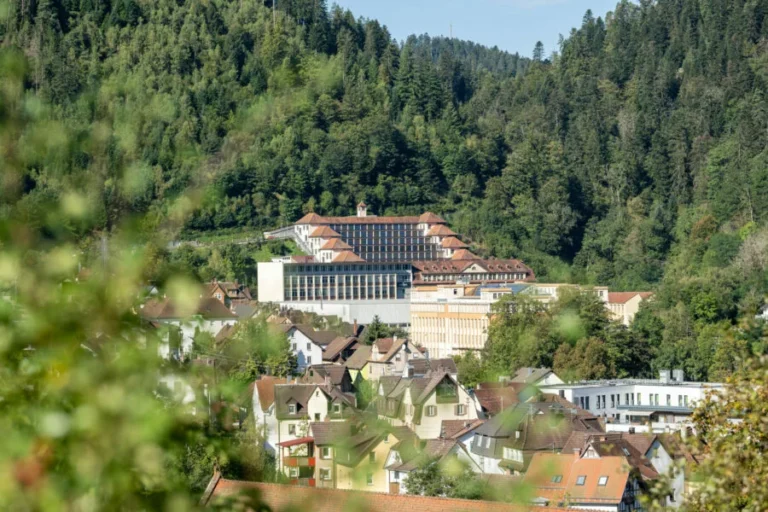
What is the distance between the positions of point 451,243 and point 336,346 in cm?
2104

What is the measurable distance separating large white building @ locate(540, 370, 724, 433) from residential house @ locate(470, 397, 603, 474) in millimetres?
6752

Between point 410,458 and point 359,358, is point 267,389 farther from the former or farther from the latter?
point 359,358

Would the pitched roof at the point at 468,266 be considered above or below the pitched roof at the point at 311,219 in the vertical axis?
below

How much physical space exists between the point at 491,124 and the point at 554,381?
47.3m

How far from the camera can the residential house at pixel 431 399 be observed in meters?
18.8

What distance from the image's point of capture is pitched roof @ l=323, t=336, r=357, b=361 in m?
34.2

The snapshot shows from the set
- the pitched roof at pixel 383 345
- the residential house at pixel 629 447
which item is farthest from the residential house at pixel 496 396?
the pitched roof at pixel 383 345

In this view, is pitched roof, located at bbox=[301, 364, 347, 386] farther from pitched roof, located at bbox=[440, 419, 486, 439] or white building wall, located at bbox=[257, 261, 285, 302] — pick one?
white building wall, located at bbox=[257, 261, 285, 302]

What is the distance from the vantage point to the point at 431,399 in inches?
814

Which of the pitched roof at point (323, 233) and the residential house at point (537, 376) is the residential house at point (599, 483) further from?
the pitched roof at point (323, 233)

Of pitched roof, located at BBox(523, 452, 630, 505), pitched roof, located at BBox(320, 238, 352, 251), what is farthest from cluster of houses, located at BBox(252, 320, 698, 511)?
pitched roof, located at BBox(320, 238, 352, 251)

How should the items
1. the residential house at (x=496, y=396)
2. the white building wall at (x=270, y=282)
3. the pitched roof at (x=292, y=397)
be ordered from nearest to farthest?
1. the pitched roof at (x=292, y=397)
2. the residential house at (x=496, y=396)
3. the white building wall at (x=270, y=282)

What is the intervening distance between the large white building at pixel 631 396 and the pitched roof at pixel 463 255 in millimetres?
23905

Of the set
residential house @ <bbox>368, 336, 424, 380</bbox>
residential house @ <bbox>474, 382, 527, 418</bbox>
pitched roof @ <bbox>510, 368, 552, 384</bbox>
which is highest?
residential house @ <bbox>474, 382, 527, 418</bbox>
